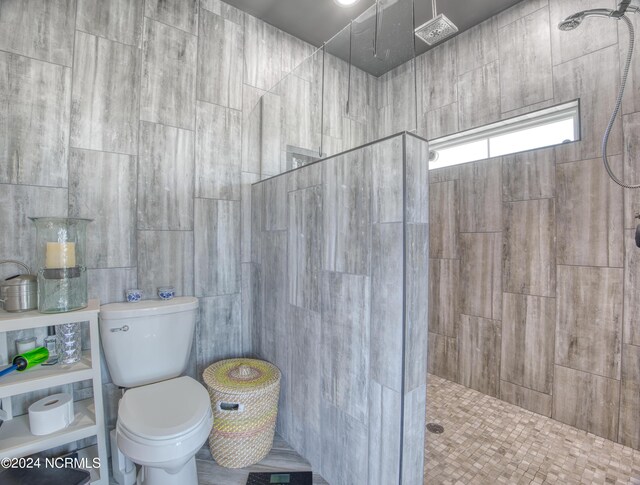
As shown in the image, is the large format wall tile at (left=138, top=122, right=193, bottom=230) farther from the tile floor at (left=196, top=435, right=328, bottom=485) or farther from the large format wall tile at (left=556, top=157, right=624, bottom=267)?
the large format wall tile at (left=556, top=157, right=624, bottom=267)

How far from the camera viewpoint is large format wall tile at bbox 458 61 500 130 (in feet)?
7.26

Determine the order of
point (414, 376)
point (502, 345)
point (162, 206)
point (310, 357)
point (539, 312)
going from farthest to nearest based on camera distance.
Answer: point (502, 345), point (539, 312), point (162, 206), point (310, 357), point (414, 376)

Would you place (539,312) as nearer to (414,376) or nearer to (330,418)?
(414,376)

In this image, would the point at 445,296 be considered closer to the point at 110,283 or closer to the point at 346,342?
the point at 346,342

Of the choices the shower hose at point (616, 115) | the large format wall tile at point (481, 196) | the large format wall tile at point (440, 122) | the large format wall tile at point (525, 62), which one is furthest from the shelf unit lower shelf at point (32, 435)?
the large format wall tile at point (525, 62)

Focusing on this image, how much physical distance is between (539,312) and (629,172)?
908 mm

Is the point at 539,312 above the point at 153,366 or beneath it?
above

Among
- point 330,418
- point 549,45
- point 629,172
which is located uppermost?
point 549,45

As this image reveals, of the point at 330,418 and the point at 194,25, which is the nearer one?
the point at 330,418

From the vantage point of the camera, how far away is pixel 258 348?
6.97 ft

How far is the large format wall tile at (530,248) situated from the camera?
1956 millimetres

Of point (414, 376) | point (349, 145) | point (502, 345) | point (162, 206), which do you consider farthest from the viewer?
point (502, 345)

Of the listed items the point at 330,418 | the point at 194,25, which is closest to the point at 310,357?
the point at 330,418

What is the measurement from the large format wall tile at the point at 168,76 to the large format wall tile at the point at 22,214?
2.17ft
